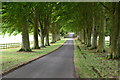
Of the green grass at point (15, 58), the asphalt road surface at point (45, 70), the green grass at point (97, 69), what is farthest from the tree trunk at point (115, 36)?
the green grass at point (15, 58)

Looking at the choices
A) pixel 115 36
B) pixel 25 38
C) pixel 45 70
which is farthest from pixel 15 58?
pixel 25 38

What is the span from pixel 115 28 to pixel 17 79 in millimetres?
10739

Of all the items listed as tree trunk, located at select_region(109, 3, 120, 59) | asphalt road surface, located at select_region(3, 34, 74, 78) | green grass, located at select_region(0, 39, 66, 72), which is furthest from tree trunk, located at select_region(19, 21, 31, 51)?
tree trunk, located at select_region(109, 3, 120, 59)

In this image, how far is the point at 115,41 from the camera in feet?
57.1

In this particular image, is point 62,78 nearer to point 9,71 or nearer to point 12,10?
point 9,71

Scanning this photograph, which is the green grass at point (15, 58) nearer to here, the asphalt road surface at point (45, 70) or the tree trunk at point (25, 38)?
the asphalt road surface at point (45, 70)

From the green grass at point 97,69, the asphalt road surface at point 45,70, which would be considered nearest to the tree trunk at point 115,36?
the green grass at point 97,69

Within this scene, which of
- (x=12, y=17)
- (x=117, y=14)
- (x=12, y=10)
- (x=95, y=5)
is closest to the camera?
(x=117, y=14)

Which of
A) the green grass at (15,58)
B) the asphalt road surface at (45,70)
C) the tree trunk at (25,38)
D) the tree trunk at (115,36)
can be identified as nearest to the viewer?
the asphalt road surface at (45,70)

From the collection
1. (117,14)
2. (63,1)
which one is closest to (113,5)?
(117,14)

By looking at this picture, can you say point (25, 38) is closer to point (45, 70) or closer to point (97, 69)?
point (45, 70)

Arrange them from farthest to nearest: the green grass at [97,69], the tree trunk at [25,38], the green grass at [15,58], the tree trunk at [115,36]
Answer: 1. the tree trunk at [25,38]
2. the tree trunk at [115,36]
3. the green grass at [15,58]
4. the green grass at [97,69]

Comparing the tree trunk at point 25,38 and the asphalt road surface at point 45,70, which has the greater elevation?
the tree trunk at point 25,38

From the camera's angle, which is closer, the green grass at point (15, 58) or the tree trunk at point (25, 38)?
the green grass at point (15, 58)
